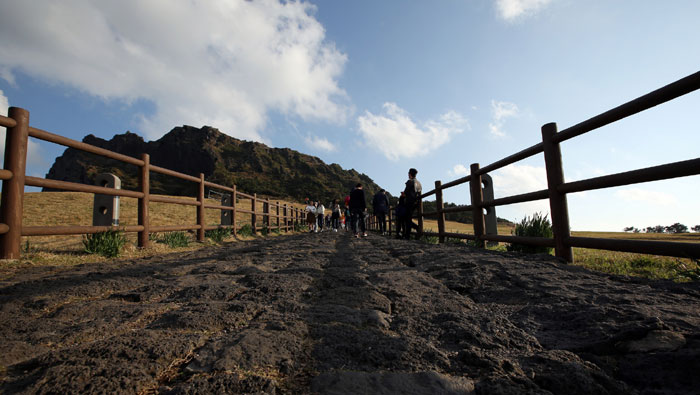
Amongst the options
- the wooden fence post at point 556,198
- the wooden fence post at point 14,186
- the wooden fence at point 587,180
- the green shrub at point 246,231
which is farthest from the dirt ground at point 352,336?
the green shrub at point 246,231

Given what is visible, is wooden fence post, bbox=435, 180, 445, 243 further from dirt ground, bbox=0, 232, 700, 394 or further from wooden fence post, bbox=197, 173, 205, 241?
wooden fence post, bbox=197, 173, 205, 241

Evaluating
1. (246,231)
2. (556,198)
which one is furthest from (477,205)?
(246,231)

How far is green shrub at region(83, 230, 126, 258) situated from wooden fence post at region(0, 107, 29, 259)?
80cm

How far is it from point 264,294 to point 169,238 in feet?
14.1

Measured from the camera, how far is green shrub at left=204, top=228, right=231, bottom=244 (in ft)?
23.1

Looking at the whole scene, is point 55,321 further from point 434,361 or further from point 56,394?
point 434,361

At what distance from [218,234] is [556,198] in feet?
21.2

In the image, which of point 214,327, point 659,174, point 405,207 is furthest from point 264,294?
point 405,207

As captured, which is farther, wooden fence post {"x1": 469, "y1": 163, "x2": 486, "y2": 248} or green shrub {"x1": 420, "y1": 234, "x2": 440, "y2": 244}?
green shrub {"x1": 420, "y1": 234, "x2": 440, "y2": 244}

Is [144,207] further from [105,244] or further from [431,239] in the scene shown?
[431,239]

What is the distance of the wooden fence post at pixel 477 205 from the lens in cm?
536

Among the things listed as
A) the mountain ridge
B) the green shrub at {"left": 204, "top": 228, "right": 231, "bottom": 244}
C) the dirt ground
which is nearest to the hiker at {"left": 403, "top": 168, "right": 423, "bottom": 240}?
the green shrub at {"left": 204, "top": 228, "right": 231, "bottom": 244}

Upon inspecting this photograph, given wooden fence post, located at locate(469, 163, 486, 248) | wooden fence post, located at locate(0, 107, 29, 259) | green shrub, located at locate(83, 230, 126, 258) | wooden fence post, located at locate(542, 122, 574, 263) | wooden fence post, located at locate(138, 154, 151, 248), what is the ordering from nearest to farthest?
wooden fence post, located at locate(0, 107, 29, 259) < wooden fence post, located at locate(542, 122, 574, 263) < green shrub, located at locate(83, 230, 126, 258) < wooden fence post, located at locate(138, 154, 151, 248) < wooden fence post, located at locate(469, 163, 486, 248)

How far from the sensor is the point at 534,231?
4270mm
